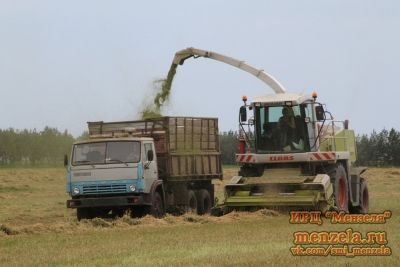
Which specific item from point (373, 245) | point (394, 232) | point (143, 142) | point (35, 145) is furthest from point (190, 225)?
point (35, 145)

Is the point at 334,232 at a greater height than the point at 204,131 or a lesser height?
lesser

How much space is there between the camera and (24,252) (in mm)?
12750

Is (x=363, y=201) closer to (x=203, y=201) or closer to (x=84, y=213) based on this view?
(x=203, y=201)

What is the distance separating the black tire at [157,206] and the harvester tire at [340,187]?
180 inches

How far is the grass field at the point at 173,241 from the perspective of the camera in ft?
35.5

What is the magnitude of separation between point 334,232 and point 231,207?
5606 millimetres

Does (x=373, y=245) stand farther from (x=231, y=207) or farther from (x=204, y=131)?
(x=204, y=131)

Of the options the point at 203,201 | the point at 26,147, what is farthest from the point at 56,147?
the point at 203,201

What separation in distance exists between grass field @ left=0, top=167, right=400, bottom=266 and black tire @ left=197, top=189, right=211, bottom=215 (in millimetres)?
4367

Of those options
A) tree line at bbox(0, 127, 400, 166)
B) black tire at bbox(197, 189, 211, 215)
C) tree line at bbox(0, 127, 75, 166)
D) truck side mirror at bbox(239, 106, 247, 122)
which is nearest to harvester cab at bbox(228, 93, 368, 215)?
truck side mirror at bbox(239, 106, 247, 122)

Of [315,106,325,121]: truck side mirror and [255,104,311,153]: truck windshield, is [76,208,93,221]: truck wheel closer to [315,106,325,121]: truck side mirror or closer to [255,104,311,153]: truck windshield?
[255,104,311,153]: truck windshield

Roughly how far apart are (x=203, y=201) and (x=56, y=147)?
6353 centimetres

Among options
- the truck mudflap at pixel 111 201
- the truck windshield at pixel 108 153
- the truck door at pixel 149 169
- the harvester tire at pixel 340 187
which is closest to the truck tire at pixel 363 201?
the harvester tire at pixel 340 187

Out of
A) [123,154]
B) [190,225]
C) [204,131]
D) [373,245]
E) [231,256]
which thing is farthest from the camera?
[204,131]
